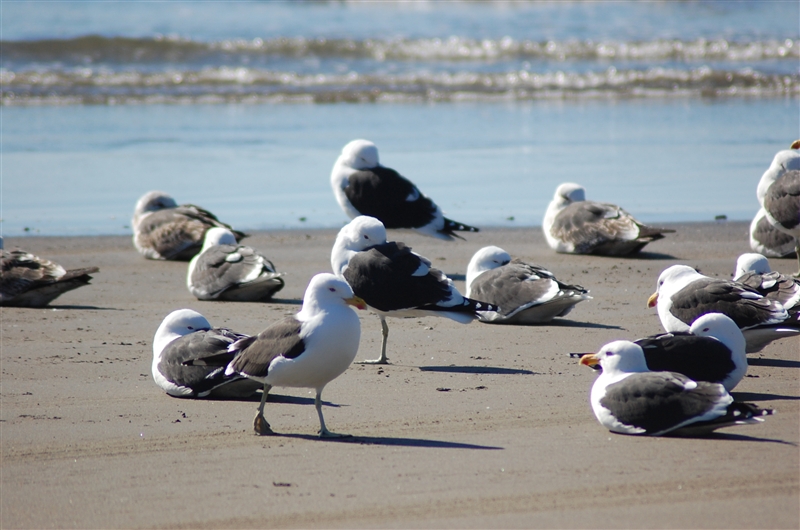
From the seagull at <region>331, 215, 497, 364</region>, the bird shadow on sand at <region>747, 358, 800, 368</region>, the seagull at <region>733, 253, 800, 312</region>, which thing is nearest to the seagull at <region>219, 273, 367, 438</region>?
the seagull at <region>331, 215, 497, 364</region>

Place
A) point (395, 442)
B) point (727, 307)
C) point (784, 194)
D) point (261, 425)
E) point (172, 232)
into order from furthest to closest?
point (172, 232), point (784, 194), point (727, 307), point (261, 425), point (395, 442)

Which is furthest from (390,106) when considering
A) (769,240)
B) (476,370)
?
(476,370)

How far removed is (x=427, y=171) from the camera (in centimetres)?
1544

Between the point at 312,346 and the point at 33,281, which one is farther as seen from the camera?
the point at 33,281

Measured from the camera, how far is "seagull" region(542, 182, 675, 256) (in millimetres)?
10945

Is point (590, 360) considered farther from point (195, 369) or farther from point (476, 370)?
point (195, 369)

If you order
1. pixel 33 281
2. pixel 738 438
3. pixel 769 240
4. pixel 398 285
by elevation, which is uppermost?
pixel 398 285

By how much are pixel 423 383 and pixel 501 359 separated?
871mm

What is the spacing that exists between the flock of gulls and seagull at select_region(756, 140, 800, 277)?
0.01 m

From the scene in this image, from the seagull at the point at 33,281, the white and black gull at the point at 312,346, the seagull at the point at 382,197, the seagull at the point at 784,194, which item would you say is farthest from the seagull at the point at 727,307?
the seagull at the point at 33,281

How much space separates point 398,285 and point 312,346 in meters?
1.93

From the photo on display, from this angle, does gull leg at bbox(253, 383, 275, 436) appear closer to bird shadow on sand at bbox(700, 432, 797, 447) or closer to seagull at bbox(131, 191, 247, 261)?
bird shadow on sand at bbox(700, 432, 797, 447)

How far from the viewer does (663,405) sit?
205 inches

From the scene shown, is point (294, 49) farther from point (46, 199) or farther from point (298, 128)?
point (46, 199)
